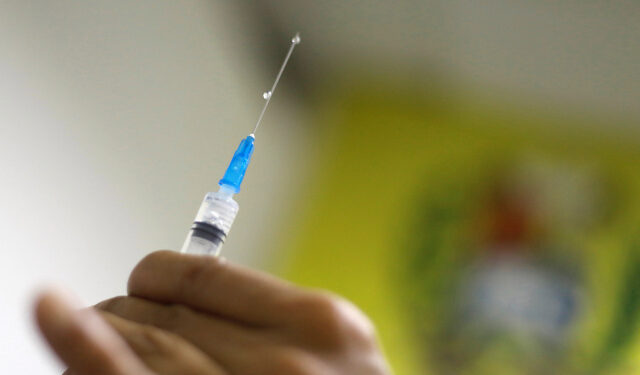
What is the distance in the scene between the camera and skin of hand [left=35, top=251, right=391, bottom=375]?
1.55 feet

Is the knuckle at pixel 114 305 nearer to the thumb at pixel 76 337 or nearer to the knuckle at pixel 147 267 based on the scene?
the knuckle at pixel 147 267

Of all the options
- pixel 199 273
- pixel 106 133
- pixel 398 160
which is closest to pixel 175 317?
pixel 199 273

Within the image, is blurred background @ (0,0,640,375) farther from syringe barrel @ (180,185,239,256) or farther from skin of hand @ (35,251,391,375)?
skin of hand @ (35,251,391,375)

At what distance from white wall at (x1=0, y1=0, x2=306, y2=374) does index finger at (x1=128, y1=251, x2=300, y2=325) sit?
635 mm

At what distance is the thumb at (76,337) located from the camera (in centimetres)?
39

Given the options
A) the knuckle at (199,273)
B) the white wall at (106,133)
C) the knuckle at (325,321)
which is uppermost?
the white wall at (106,133)

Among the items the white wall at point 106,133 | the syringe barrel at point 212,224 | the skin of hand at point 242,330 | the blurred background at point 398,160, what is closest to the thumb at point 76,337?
the skin of hand at point 242,330

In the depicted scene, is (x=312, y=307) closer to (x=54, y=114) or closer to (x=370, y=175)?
(x=54, y=114)

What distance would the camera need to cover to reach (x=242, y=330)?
498 mm

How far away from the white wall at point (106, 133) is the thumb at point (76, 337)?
76 centimetres

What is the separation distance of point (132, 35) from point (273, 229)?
0.93 metres

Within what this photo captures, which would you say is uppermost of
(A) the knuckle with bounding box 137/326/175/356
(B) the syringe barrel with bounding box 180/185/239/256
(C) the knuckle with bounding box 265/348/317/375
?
(B) the syringe barrel with bounding box 180/185/239/256

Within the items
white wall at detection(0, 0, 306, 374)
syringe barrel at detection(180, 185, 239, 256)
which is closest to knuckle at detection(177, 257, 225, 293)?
syringe barrel at detection(180, 185, 239, 256)

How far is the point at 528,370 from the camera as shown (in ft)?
6.18
